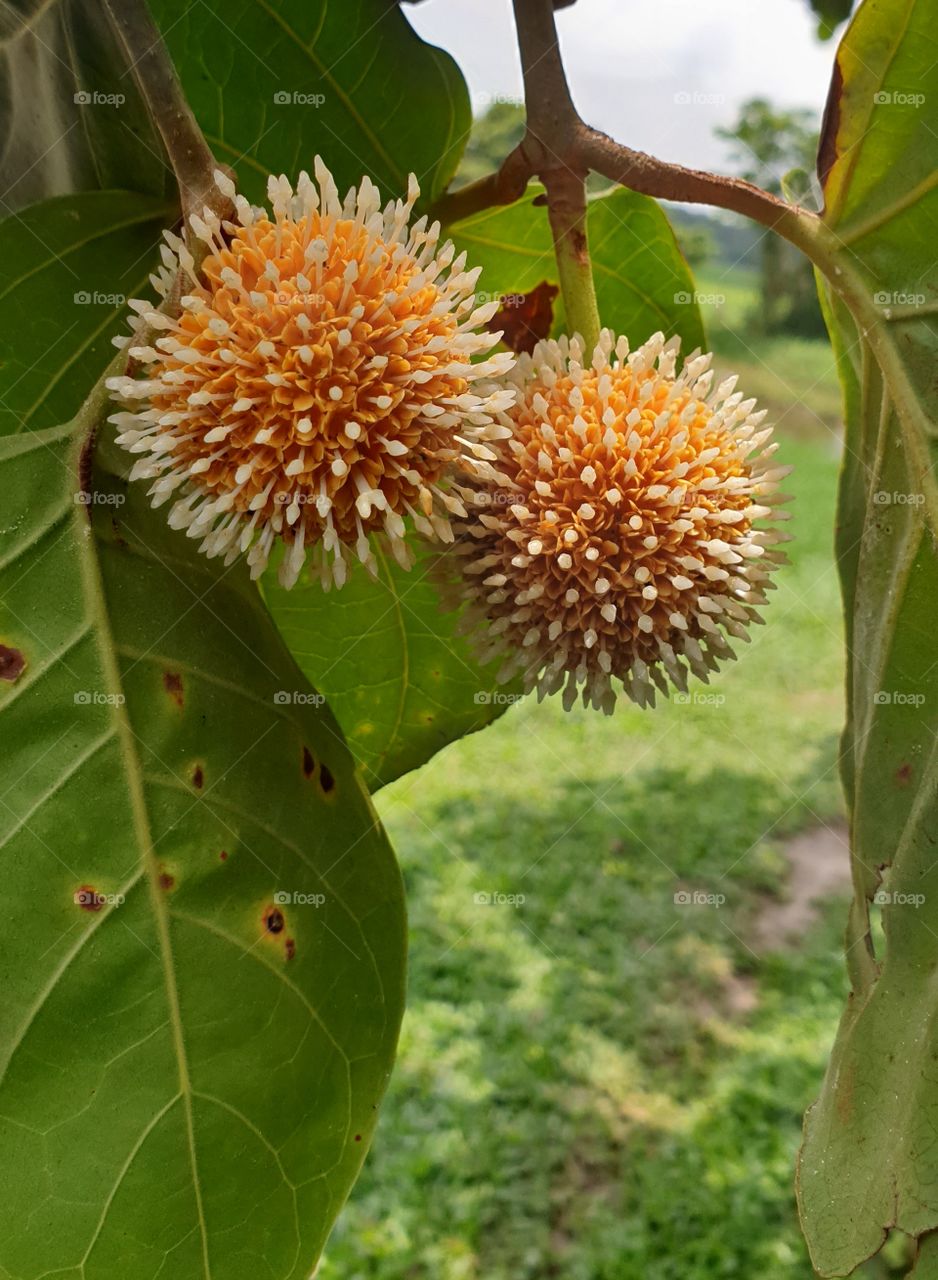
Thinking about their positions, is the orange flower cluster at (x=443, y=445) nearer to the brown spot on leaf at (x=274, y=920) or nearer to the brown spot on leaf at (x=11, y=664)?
the brown spot on leaf at (x=11, y=664)

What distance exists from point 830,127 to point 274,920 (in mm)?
914

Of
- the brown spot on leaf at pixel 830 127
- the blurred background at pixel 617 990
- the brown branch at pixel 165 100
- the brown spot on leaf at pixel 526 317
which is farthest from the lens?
the blurred background at pixel 617 990

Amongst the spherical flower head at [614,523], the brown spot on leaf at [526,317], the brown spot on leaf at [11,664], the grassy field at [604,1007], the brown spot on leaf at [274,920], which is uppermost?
the brown spot on leaf at [526,317]

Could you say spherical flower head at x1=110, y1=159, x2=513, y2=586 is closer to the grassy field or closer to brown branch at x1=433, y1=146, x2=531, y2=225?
brown branch at x1=433, y1=146, x2=531, y2=225

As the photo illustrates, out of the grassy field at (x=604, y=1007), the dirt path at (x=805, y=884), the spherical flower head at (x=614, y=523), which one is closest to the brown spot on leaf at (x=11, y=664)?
the spherical flower head at (x=614, y=523)

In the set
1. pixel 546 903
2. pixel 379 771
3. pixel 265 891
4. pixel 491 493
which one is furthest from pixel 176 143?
pixel 546 903

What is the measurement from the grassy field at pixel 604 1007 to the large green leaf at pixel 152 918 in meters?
1.29

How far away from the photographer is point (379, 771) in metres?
1.48

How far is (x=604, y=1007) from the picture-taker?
421 cm

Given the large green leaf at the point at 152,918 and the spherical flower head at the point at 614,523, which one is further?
the spherical flower head at the point at 614,523

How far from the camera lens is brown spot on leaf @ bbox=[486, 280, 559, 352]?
4.12 feet

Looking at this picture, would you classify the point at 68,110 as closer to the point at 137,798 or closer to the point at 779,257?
the point at 137,798

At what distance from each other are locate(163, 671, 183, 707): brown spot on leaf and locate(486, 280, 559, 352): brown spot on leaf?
54cm

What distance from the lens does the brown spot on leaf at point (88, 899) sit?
2.91 ft
